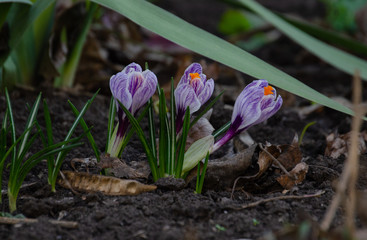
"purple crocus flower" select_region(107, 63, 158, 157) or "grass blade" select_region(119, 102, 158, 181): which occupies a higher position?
"purple crocus flower" select_region(107, 63, 158, 157)

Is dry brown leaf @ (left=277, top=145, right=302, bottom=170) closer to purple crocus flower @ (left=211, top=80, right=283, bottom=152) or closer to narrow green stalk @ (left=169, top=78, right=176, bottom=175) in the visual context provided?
purple crocus flower @ (left=211, top=80, right=283, bottom=152)

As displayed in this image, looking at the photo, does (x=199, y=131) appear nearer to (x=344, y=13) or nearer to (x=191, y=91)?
(x=191, y=91)

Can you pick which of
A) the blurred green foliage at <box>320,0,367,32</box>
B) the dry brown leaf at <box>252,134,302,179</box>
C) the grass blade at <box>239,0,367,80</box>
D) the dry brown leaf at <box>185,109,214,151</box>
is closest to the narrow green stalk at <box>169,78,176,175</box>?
the dry brown leaf at <box>185,109,214,151</box>

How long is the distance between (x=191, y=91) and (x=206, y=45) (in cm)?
22

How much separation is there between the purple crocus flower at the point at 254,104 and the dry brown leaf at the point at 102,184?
0.84 feet

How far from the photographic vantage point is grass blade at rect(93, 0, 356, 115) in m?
1.32

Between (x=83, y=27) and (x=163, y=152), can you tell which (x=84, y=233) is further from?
(x=83, y=27)

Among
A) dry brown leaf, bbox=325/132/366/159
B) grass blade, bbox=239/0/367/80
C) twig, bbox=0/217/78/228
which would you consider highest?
grass blade, bbox=239/0/367/80

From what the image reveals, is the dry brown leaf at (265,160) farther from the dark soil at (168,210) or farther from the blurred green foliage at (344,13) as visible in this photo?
the blurred green foliage at (344,13)

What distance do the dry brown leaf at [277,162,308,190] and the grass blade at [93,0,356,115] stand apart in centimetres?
19

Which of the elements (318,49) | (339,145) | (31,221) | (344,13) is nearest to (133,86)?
(31,221)

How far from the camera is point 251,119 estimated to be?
1253 mm

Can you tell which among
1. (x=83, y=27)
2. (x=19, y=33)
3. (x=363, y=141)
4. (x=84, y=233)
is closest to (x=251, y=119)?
(x=84, y=233)

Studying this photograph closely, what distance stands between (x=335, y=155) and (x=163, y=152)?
62cm
